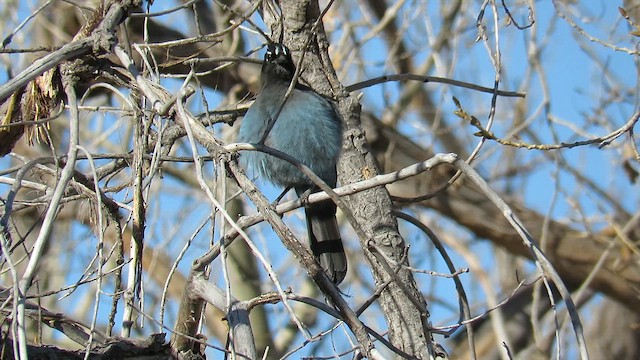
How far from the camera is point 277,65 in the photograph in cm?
437

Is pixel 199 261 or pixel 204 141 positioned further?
pixel 199 261

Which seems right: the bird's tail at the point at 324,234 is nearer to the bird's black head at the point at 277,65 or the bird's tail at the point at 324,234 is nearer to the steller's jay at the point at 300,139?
the steller's jay at the point at 300,139

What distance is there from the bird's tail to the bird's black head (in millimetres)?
720

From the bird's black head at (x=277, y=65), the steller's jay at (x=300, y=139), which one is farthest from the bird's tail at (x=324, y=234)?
the bird's black head at (x=277, y=65)

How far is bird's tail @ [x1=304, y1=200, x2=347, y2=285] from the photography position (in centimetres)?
435

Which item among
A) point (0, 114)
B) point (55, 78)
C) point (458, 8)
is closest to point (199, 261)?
point (55, 78)

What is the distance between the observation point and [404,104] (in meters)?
7.82

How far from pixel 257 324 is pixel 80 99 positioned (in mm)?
4986

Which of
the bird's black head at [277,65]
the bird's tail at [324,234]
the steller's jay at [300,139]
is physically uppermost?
the bird's black head at [277,65]

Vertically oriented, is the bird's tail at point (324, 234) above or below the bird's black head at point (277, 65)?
below

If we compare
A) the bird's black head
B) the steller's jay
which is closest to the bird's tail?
the steller's jay

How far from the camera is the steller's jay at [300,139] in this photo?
4.09 m

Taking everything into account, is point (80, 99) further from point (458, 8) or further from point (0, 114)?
point (458, 8)

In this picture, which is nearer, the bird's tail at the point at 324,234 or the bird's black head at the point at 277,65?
the bird's black head at the point at 277,65
